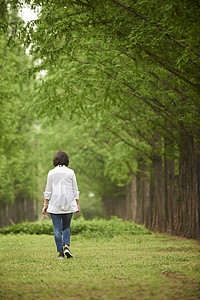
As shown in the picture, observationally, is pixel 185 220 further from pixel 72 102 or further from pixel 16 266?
pixel 16 266

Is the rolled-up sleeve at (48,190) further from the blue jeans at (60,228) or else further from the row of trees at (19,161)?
the row of trees at (19,161)

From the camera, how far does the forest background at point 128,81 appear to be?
8.29 m

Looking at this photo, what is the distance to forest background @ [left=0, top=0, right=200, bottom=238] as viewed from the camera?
8.29m

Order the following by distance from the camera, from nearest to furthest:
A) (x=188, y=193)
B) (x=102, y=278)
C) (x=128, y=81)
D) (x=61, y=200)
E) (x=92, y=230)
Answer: (x=102, y=278)
(x=61, y=200)
(x=128, y=81)
(x=188, y=193)
(x=92, y=230)

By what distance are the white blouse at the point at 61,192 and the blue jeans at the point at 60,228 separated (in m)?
0.16

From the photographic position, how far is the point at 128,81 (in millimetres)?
13961

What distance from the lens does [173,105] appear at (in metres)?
14.7

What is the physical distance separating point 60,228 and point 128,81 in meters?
6.69

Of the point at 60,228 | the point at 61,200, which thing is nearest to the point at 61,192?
the point at 61,200

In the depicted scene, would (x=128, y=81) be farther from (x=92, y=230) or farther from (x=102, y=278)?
(x=102, y=278)

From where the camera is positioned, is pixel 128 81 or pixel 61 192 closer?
pixel 61 192

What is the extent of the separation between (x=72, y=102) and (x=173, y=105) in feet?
10.6

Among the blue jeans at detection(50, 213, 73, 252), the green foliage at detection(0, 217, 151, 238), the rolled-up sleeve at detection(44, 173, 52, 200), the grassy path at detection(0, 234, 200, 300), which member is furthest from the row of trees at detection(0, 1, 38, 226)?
the grassy path at detection(0, 234, 200, 300)

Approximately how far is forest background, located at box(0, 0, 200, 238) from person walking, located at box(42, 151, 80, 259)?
2718 millimetres
